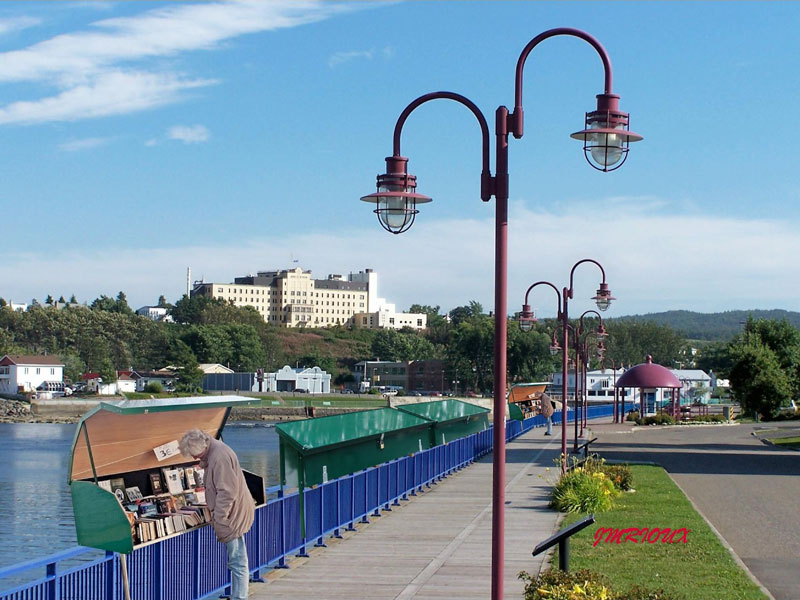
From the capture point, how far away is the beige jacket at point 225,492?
11031 millimetres

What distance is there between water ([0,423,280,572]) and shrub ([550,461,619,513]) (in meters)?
10.0

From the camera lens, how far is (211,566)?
1312 cm

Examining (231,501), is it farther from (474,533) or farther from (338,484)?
(474,533)

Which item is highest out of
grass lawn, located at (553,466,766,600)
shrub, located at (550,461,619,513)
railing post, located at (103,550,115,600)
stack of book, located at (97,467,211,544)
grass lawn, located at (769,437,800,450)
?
stack of book, located at (97,467,211,544)

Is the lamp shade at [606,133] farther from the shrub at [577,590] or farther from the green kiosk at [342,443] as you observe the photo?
the green kiosk at [342,443]

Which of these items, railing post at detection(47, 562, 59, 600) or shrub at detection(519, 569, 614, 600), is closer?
shrub at detection(519, 569, 614, 600)

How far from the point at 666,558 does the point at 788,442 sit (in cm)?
3796

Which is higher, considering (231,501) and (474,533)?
(231,501)

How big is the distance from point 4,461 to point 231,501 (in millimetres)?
54164

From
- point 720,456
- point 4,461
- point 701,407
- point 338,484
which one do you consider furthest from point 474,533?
point 701,407

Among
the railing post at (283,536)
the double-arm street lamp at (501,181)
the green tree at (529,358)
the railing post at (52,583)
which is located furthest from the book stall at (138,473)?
the green tree at (529,358)

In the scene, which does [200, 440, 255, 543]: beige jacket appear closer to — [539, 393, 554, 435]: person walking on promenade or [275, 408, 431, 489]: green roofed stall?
[275, 408, 431, 489]: green roofed stall

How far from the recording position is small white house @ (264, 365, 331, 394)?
163 m

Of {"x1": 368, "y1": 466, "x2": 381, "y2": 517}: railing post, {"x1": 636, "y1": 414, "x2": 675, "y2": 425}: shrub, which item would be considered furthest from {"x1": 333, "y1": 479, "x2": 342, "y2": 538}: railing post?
{"x1": 636, "y1": 414, "x2": 675, "y2": 425}: shrub
